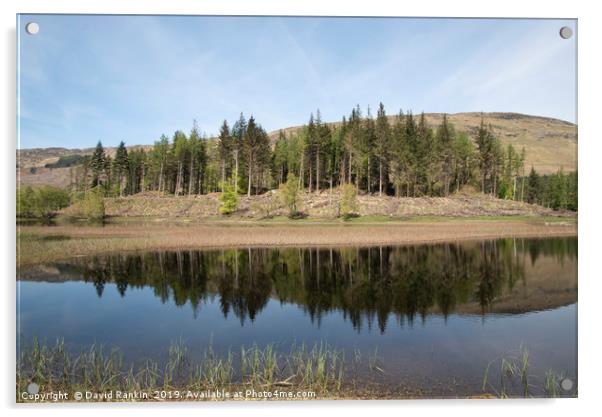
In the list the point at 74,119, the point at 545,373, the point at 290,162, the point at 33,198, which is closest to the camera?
the point at 545,373

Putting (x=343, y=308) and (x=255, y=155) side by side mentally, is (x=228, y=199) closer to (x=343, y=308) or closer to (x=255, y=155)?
(x=255, y=155)

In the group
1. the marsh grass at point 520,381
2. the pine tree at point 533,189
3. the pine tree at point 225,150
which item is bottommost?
the marsh grass at point 520,381

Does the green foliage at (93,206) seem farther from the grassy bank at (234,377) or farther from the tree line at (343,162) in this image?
the grassy bank at (234,377)

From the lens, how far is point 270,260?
15.5m

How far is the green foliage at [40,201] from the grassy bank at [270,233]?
830 mm

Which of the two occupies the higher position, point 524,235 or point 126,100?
point 126,100

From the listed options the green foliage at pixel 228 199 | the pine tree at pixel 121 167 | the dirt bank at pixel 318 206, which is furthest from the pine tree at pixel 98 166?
the green foliage at pixel 228 199

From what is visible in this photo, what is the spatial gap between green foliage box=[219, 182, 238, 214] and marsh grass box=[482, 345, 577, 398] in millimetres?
13939

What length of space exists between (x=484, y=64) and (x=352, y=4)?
12.8 feet

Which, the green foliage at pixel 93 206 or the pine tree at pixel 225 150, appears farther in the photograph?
the pine tree at pixel 225 150

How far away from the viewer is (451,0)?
23.6 feet

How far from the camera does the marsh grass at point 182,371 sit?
634 centimetres

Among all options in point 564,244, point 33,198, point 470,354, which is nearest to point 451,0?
point 564,244

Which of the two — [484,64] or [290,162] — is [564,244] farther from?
[290,162]
